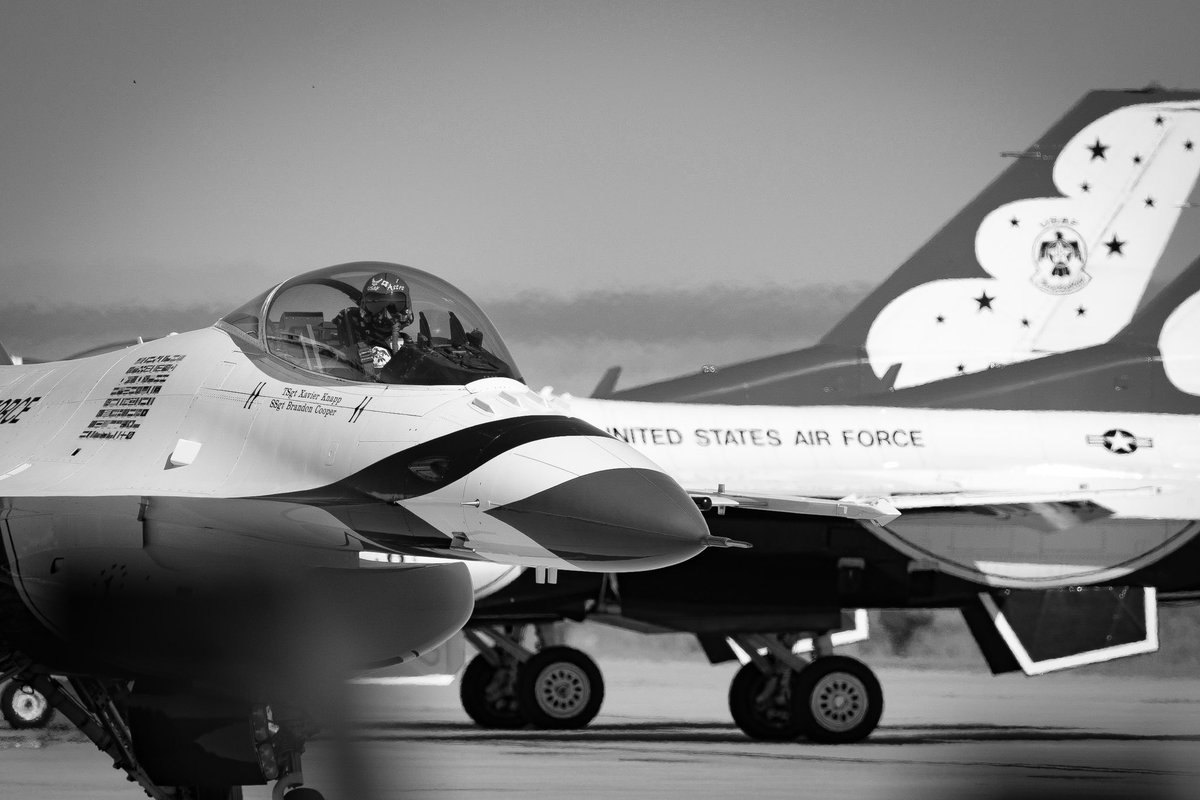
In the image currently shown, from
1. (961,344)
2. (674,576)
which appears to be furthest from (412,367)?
(961,344)

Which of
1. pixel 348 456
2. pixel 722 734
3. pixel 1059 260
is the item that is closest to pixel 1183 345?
pixel 1059 260

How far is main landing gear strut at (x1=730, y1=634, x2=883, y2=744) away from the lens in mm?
11836

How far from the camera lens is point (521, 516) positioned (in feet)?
15.2

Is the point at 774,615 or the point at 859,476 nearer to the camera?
the point at 774,615

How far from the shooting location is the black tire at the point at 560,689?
1288cm

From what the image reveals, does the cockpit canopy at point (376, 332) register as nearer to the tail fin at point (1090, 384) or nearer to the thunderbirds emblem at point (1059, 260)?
the tail fin at point (1090, 384)

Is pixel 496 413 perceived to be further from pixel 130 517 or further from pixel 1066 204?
pixel 1066 204

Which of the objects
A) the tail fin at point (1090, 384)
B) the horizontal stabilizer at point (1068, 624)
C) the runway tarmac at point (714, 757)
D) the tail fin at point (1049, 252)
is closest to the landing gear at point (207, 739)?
the runway tarmac at point (714, 757)

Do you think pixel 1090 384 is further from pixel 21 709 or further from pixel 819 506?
pixel 21 709

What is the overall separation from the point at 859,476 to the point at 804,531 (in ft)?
4.98

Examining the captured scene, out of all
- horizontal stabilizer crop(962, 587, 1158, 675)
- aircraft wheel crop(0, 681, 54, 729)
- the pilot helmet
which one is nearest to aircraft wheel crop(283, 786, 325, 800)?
the pilot helmet

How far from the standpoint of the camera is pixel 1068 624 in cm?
1257

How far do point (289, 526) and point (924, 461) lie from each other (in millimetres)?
9152

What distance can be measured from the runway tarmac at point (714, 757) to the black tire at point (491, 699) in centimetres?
25
